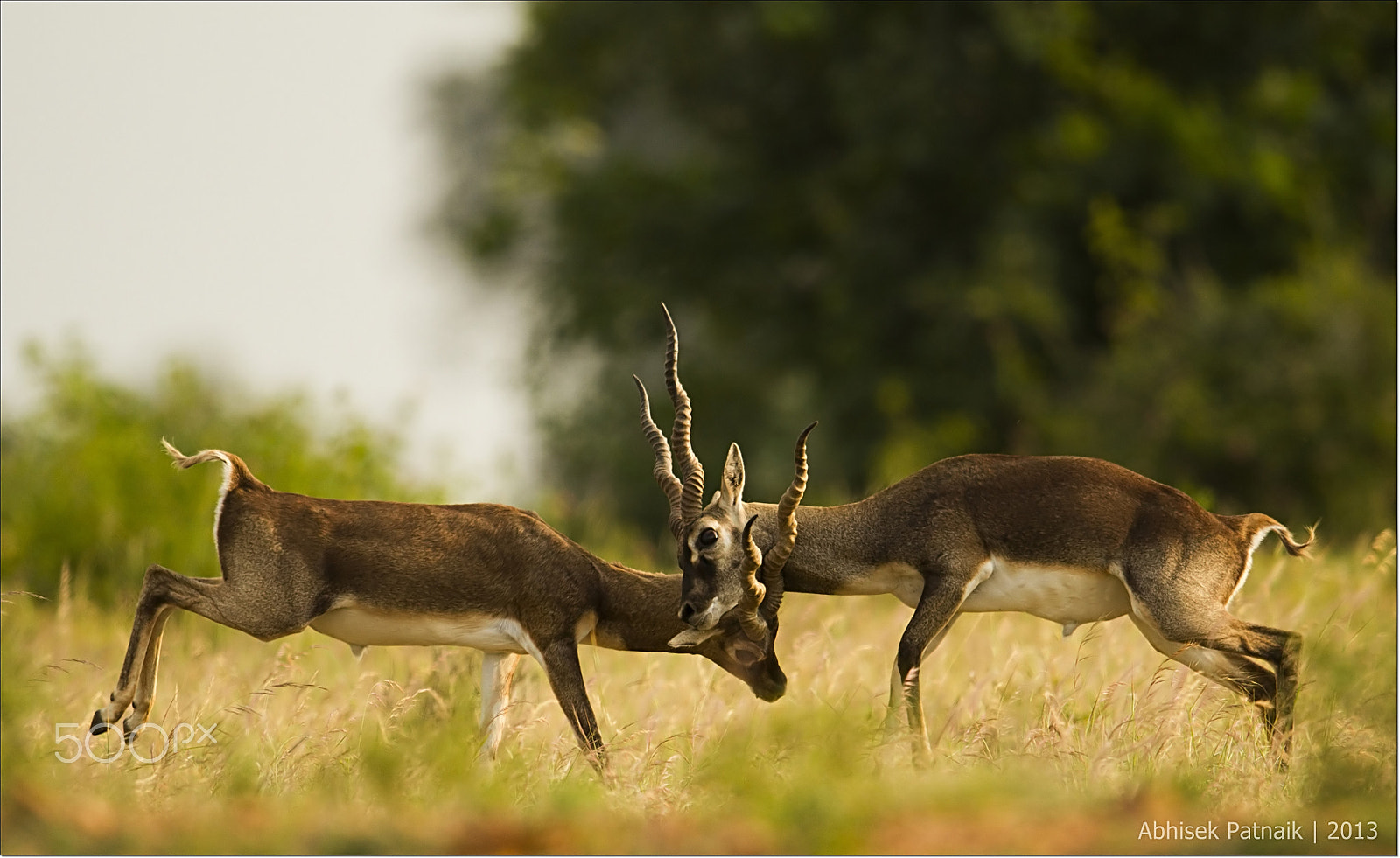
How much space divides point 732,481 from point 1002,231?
Result: 613 inches

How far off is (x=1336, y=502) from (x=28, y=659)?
1613 cm

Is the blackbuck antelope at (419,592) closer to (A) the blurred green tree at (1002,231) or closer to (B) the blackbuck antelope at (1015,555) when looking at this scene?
(B) the blackbuck antelope at (1015,555)

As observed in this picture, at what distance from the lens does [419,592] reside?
7488 millimetres

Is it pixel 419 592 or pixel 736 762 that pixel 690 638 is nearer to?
pixel 419 592

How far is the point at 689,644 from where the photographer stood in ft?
25.4

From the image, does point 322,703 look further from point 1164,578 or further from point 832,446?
point 832,446

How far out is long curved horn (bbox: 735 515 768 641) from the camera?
763 cm

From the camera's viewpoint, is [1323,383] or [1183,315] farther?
[1183,315]

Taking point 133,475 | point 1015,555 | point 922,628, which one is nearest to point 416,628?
point 922,628

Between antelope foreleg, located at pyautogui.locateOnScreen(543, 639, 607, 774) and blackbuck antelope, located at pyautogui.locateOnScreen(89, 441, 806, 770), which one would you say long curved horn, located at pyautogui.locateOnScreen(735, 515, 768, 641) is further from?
antelope foreleg, located at pyautogui.locateOnScreen(543, 639, 607, 774)

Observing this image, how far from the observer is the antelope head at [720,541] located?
24.9 feet

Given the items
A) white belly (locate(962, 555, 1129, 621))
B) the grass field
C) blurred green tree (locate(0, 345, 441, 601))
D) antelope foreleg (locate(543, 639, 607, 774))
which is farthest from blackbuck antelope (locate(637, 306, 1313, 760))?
blurred green tree (locate(0, 345, 441, 601))

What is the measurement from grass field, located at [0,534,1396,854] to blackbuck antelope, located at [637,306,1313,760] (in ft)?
0.95

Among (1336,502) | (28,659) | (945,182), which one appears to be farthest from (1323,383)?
(28,659)
